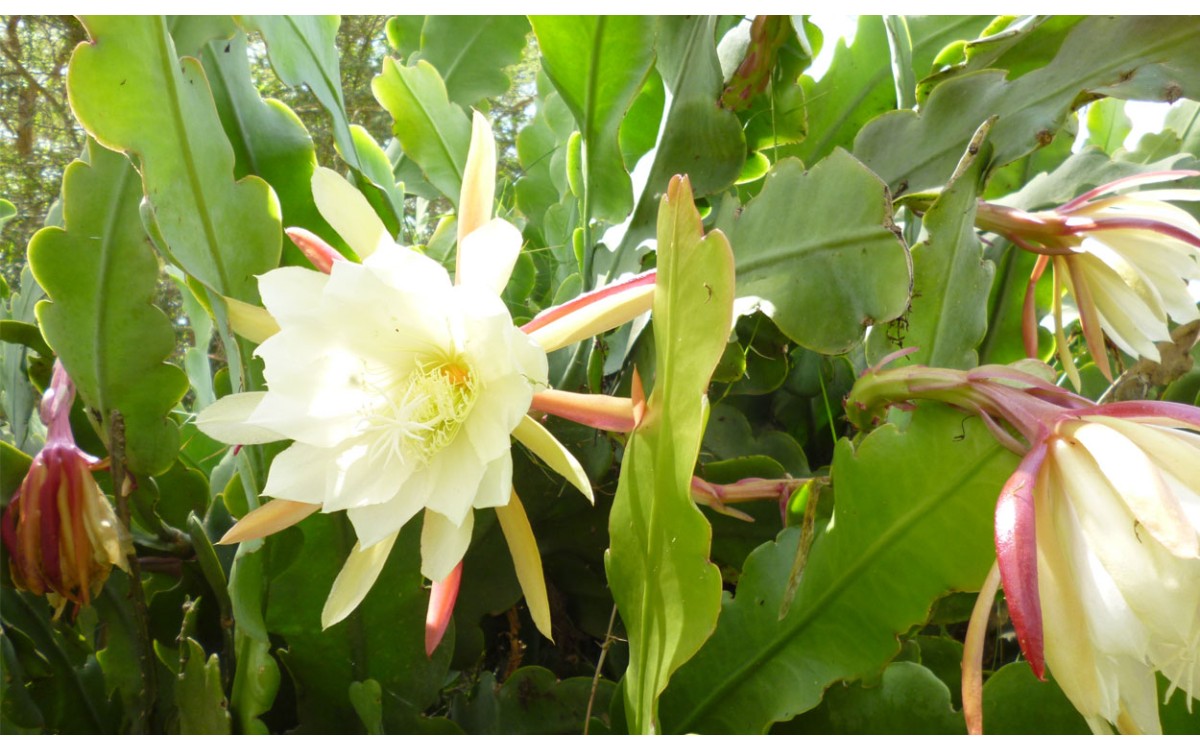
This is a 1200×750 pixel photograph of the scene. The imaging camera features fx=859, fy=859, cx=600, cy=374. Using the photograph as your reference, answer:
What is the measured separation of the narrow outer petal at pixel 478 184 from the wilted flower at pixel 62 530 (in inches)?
11.1

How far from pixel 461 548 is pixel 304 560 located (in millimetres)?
148

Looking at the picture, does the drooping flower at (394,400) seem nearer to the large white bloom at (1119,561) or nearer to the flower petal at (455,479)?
the flower petal at (455,479)

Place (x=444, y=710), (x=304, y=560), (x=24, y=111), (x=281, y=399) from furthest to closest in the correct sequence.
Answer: (x=24, y=111) < (x=444, y=710) < (x=304, y=560) < (x=281, y=399)

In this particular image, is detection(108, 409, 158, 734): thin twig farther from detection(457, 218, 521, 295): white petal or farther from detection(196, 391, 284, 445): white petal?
detection(457, 218, 521, 295): white petal

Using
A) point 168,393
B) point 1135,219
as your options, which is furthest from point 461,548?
point 1135,219

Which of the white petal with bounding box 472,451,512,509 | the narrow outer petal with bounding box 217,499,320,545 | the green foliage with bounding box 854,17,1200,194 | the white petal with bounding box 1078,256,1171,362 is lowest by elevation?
the narrow outer petal with bounding box 217,499,320,545

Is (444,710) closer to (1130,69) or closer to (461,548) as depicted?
(461,548)

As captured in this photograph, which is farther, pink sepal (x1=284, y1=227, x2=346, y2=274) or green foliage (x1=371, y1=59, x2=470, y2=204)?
green foliage (x1=371, y1=59, x2=470, y2=204)

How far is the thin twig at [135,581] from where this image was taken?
52cm

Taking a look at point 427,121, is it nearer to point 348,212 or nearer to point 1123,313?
point 348,212

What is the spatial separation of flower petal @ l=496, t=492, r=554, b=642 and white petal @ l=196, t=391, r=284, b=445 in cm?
12

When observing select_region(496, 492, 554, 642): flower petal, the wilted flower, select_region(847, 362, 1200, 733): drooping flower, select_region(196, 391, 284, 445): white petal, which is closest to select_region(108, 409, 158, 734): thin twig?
the wilted flower

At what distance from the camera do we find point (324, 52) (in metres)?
0.61

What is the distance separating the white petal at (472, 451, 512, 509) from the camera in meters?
0.40
